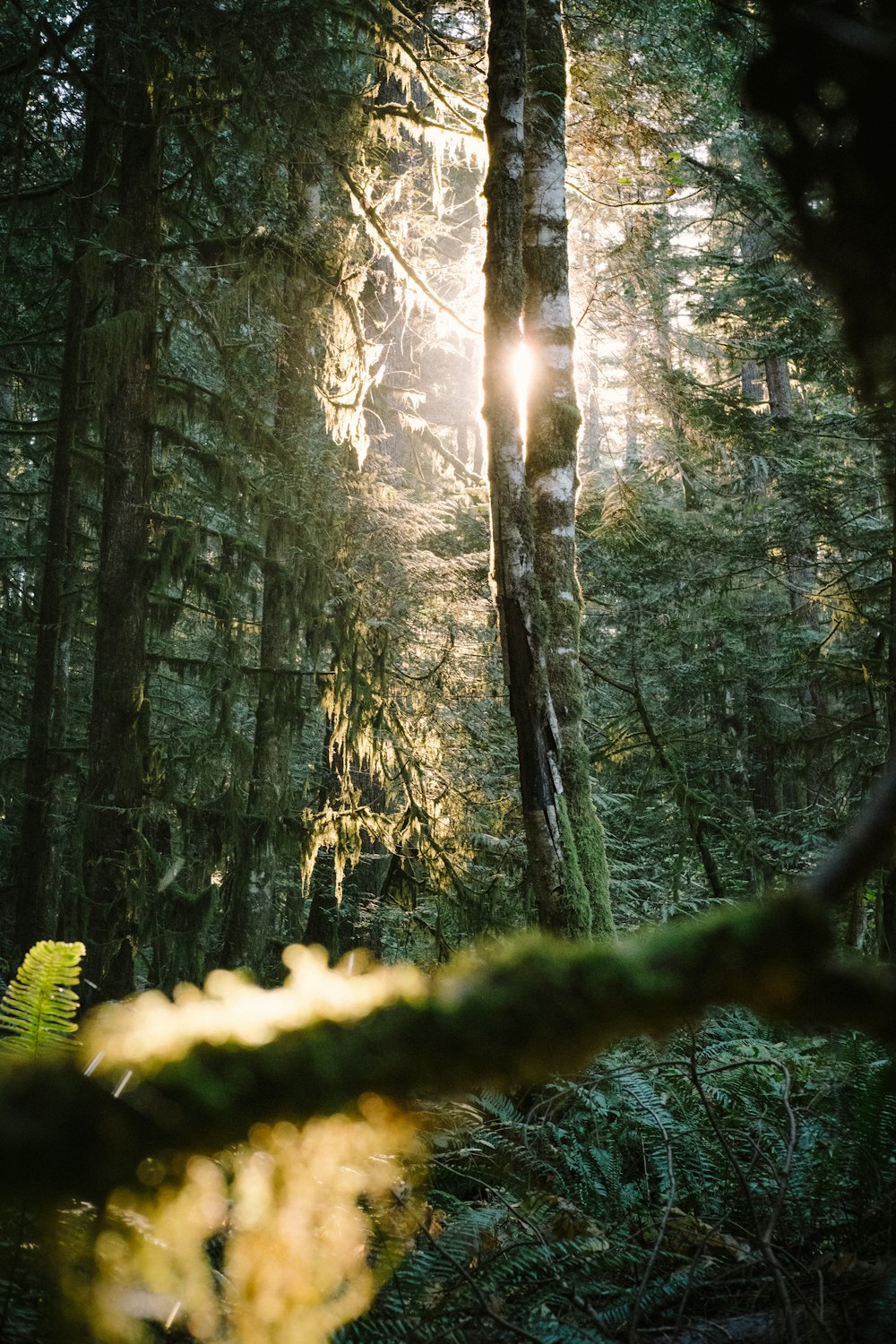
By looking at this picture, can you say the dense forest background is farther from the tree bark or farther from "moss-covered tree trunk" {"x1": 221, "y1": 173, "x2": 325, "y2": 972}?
the tree bark

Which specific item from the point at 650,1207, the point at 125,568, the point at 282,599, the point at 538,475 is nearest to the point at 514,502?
the point at 538,475

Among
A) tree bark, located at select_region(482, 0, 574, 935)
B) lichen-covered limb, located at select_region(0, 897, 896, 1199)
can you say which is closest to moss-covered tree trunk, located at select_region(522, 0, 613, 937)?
tree bark, located at select_region(482, 0, 574, 935)

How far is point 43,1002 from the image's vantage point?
1580 millimetres

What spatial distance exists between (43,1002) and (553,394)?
4.68 metres

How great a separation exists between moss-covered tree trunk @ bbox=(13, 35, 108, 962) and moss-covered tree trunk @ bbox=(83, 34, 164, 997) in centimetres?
58

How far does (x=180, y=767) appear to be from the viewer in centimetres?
1131

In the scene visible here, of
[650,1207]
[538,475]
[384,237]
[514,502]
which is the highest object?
[384,237]

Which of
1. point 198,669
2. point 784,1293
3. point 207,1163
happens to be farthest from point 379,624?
point 207,1163

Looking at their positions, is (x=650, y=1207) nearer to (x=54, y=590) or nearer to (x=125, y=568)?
(x=125, y=568)

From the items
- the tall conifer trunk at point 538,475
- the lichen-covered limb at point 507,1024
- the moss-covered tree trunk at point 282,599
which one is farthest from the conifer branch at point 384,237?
the lichen-covered limb at point 507,1024

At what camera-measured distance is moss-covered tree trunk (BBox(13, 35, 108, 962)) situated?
29.3 ft

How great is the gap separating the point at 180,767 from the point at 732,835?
7.00m

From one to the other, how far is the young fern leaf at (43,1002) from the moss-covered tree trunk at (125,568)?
684 cm

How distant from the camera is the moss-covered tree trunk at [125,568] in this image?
26.3 feet
